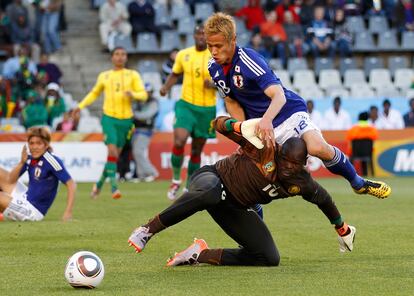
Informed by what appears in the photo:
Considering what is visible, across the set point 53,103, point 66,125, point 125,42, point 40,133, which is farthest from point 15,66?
point 40,133

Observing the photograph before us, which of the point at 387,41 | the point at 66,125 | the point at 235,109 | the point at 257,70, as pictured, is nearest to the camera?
the point at 257,70

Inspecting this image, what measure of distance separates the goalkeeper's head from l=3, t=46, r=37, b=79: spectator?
727 inches

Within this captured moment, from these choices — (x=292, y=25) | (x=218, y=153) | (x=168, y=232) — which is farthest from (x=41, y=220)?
(x=292, y=25)

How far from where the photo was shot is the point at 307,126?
9.77 m

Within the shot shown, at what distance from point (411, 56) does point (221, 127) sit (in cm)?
2311

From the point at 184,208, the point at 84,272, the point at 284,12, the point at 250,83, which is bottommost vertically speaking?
the point at 284,12

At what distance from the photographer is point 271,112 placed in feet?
29.0

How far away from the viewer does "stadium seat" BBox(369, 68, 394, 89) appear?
2931cm

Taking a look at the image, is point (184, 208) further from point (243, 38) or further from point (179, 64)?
point (243, 38)

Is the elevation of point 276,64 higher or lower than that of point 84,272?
lower

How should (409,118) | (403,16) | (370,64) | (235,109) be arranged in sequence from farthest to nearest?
(403,16)
(370,64)
(409,118)
(235,109)

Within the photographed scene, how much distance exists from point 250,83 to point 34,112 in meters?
16.1

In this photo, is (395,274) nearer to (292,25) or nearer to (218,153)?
(218,153)

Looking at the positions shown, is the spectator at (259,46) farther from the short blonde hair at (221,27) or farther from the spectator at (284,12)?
the short blonde hair at (221,27)
